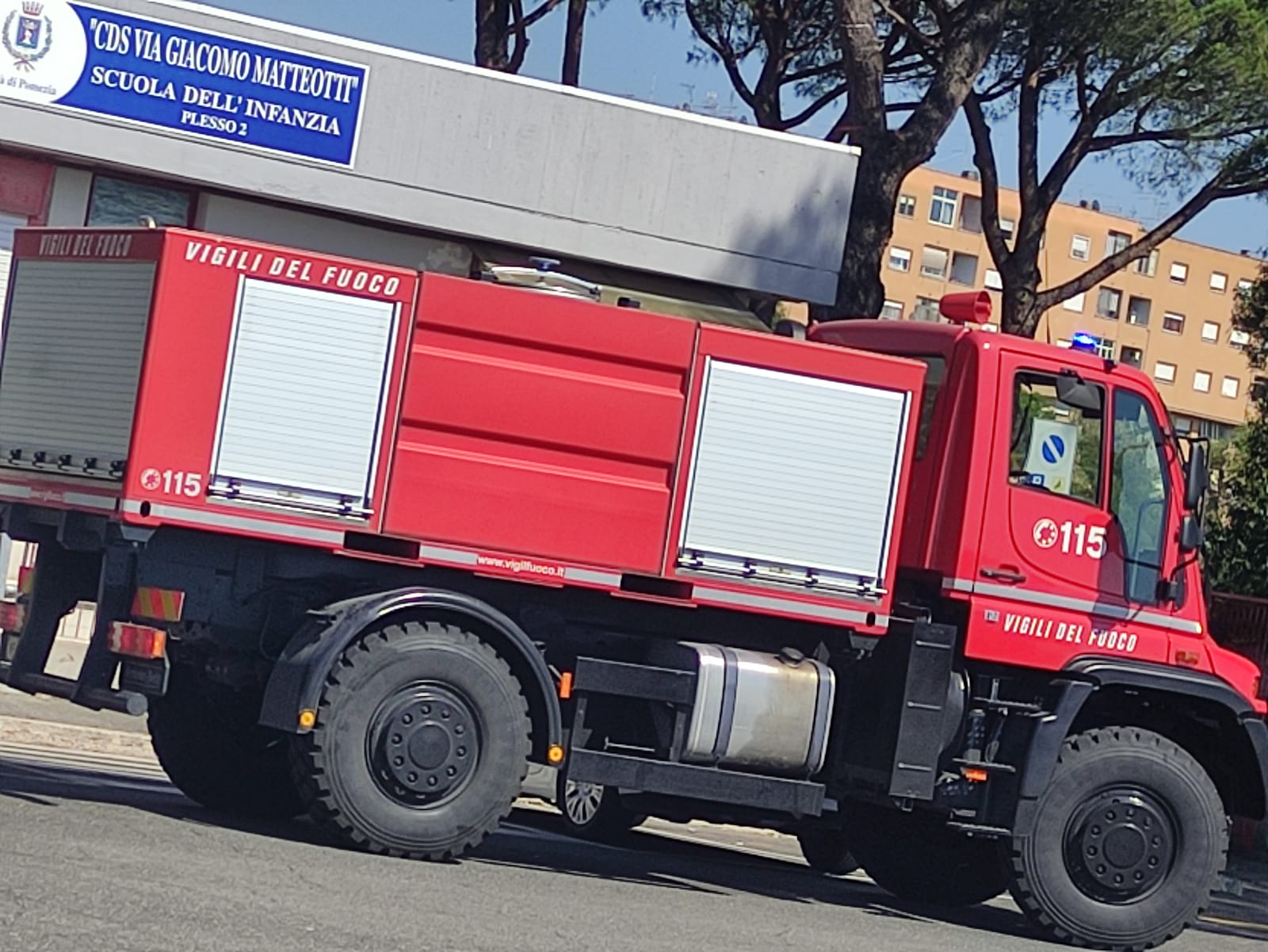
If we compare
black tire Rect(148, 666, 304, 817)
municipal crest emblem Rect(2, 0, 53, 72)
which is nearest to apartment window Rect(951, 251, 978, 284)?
municipal crest emblem Rect(2, 0, 53, 72)

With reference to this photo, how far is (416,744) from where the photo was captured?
9266mm

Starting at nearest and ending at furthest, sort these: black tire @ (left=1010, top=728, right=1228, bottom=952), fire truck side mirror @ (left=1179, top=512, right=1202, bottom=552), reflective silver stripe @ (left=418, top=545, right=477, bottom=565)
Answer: reflective silver stripe @ (left=418, top=545, right=477, bottom=565)
black tire @ (left=1010, top=728, right=1228, bottom=952)
fire truck side mirror @ (left=1179, top=512, right=1202, bottom=552)

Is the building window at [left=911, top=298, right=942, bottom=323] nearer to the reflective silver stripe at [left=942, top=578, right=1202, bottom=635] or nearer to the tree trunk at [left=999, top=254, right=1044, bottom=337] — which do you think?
the reflective silver stripe at [left=942, top=578, right=1202, bottom=635]

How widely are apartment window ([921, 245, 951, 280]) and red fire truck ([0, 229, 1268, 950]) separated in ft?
222

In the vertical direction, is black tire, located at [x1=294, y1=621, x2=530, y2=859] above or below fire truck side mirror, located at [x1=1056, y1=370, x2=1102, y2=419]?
below

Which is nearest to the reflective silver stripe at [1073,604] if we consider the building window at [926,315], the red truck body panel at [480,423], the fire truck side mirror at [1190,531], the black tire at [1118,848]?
the fire truck side mirror at [1190,531]

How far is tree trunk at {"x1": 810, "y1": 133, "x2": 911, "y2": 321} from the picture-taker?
56.6 ft

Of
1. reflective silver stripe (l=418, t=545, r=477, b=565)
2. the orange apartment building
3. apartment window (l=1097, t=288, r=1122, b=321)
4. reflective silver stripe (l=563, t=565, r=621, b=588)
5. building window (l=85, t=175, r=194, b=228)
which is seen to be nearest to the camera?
reflective silver stripe (l=418, t=545, r=477, b=565)

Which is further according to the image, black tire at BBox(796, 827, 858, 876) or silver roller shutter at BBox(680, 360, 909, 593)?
black tire at BBox(796, 827, 858, 876)

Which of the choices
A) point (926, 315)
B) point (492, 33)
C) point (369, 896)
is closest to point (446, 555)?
point (369, 896)

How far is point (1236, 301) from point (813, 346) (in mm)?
15707

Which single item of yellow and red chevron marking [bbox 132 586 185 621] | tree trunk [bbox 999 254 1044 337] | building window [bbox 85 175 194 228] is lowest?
yellow and red chevron marking [bbox 132 586 185 621]

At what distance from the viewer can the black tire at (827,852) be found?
12.2m

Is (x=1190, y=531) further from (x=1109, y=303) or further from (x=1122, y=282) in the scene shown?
(x=1109, y=303)
